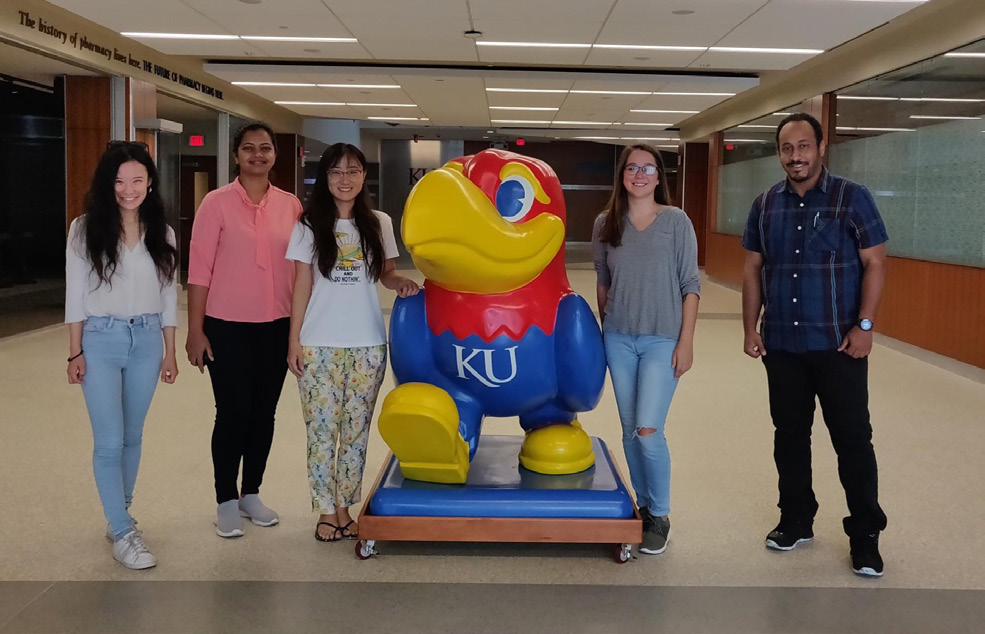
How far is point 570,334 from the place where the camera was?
2.84m

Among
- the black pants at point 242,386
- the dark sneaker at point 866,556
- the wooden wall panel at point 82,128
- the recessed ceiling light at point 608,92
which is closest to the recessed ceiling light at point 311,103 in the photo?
the recessed ceiling light at point 608,92

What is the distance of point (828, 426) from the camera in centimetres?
293

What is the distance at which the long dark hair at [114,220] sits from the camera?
270 centimetres

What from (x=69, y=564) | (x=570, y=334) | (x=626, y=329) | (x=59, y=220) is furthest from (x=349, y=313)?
(x=59, y=220)

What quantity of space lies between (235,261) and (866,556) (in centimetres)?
224

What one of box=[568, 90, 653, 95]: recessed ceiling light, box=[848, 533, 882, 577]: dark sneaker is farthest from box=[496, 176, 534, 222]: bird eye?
box=[568, 90, 653, 95]: recessed ceiling light

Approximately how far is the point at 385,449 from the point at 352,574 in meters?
1.51

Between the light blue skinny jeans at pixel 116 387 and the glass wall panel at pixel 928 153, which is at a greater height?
the glass wall panel at pixel 928 153

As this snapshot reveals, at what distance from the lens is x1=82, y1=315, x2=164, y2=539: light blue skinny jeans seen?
8.93ft

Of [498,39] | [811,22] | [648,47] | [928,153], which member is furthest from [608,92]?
[928,153]

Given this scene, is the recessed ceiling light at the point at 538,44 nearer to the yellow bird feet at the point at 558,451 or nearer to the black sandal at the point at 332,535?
the yellow bird feet at the point at 558,451

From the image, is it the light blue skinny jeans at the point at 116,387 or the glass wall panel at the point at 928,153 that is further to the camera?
the glass wall panel at the point at 928,153

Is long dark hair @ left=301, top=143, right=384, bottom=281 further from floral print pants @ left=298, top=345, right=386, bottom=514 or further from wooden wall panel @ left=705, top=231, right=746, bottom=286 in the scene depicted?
wooden wall panel @ left=705, top=231, right=746, bottom=286

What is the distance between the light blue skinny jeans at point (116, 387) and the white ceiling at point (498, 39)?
458cm
